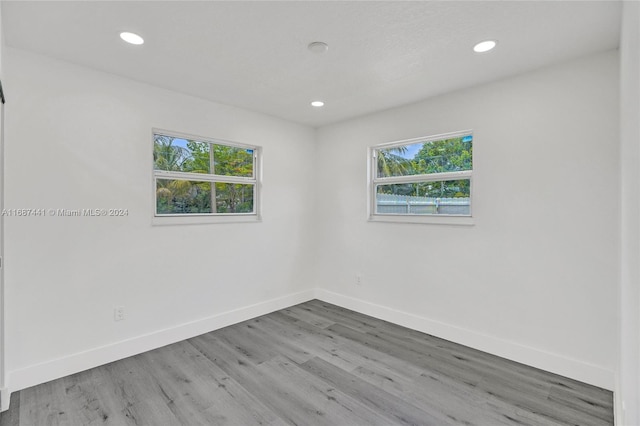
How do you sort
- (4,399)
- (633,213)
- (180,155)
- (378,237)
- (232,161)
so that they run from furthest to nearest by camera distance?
1. (378,237)
2. (232,161)
3. (180,155)
4. (4,399)
5. (633,213)

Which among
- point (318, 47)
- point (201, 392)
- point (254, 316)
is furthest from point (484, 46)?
point (254, 316)

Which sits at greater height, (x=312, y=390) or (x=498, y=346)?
(x=498, y=346)

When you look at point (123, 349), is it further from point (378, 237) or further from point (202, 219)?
point (378, 237)

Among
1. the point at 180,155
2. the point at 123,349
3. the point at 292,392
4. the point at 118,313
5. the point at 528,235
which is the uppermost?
the point at 180,155

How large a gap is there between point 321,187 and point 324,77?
6.15ft

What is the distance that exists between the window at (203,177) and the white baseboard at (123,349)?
1.12 metres

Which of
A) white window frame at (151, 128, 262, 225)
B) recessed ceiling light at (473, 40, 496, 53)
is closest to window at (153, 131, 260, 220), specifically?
white window frame at (151, 128, 262, 225)

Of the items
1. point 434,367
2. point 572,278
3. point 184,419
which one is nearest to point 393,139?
point 572,278

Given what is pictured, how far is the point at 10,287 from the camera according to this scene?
2.30 m

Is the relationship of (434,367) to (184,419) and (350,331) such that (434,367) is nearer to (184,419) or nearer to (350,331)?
(350,331)

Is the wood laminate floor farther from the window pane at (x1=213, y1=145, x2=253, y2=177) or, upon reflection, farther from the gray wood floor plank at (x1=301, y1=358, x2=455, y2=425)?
the window pane at (x1=213, y1=145, x2=253, y2=177)

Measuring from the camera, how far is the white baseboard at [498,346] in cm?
241

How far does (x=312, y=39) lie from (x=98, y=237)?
7.68 feet

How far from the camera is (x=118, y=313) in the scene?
9.21ft
